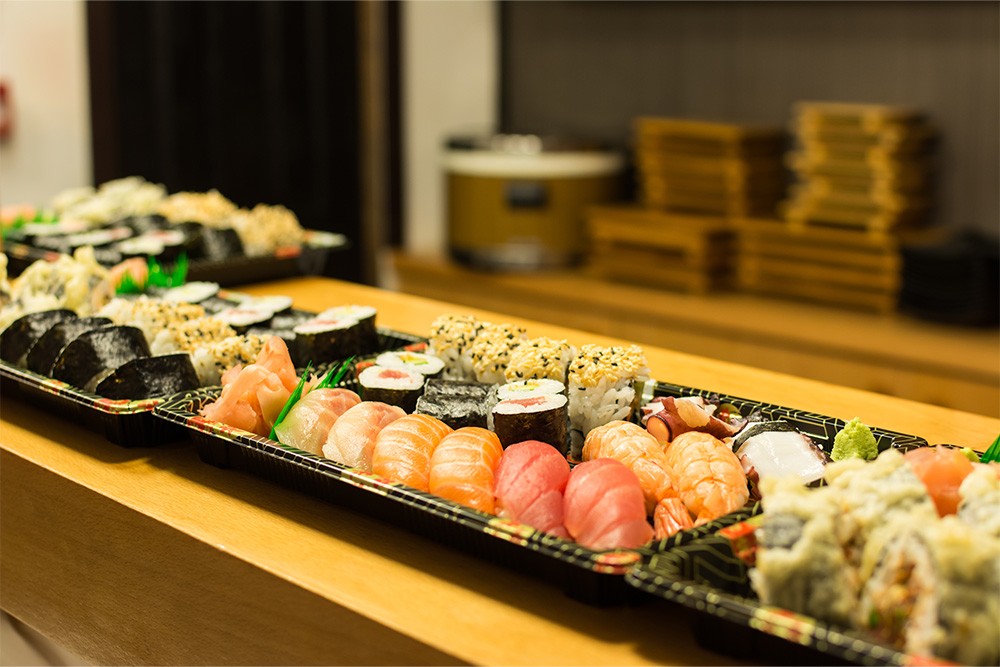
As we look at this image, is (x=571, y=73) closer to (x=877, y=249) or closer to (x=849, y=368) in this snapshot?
(x=877, y=249)

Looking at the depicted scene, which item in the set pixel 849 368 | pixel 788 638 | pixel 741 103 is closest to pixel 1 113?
pixel 741 103

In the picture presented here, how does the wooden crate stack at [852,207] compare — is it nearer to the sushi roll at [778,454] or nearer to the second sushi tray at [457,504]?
the second sushi tray at [457,504]

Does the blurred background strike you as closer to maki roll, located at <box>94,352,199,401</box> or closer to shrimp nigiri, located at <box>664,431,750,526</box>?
maki roll, located at <box>94,352,199,401</box>

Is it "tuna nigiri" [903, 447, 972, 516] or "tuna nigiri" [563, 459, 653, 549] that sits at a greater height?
"tuna nigiri" [903, 447, 972, 516]

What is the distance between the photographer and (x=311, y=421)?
1426mm

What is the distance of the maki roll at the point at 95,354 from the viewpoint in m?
1.66

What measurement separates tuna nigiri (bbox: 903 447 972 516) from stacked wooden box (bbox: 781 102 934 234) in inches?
92.8

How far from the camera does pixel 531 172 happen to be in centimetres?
387

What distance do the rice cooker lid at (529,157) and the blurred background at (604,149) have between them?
10 mm

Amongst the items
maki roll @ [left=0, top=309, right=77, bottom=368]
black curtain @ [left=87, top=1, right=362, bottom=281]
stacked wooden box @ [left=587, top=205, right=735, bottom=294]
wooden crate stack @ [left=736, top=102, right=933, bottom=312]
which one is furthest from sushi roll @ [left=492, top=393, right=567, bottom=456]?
black curtain @ [left=87, top=1, right=362, bottom=281]

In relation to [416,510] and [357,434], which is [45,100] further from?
[416,510]

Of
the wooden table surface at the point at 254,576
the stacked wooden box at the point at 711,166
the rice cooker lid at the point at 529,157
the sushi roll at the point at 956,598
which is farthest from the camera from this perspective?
the rice cooker lid at the point at 529,157

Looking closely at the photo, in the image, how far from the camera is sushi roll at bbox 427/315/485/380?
65.5 inches

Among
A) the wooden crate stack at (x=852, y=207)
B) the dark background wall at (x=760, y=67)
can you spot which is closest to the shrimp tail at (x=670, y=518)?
the wooden crate stack at (x=852, y=207)
